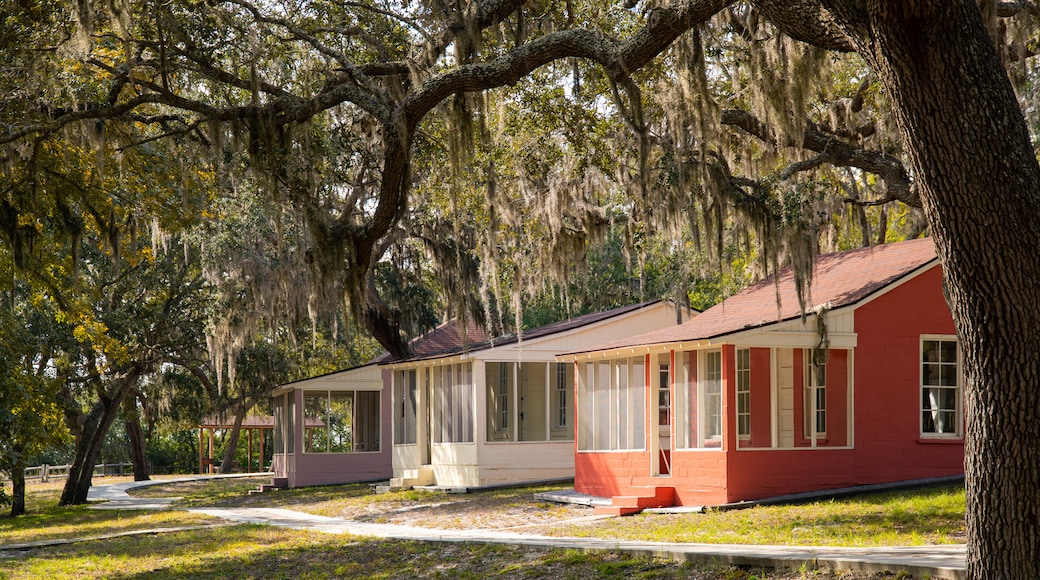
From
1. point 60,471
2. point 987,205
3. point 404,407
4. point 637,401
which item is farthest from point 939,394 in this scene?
point 60,471

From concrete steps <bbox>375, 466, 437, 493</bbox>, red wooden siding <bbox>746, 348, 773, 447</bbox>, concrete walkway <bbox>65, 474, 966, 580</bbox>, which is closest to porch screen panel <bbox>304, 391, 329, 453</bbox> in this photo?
concrete steps <bbox>375, 466, 437, 493</bbox>

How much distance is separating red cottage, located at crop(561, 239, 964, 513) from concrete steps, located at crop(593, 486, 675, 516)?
0.02 m

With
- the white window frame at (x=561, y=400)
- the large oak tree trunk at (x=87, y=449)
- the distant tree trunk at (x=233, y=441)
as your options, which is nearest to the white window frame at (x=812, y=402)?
the white window frame at (x=561, y=400)

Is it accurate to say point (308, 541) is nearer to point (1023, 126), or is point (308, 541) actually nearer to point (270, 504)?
point (270, 504)

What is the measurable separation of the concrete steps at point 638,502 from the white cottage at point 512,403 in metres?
6.23

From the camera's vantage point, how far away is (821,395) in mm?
17125

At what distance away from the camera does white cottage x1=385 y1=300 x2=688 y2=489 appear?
2338 cm

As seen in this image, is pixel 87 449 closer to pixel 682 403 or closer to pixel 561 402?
pixel 561 402

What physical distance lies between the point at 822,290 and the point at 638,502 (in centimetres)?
456

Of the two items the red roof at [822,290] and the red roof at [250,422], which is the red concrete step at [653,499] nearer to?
the red roof at [822,290]

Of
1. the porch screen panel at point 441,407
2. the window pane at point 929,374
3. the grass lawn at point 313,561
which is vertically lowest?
the grass lawn at point 313,561

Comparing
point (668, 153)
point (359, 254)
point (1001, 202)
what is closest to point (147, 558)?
point (359, 254)

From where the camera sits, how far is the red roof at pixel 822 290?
16891 millimetres

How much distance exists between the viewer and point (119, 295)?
91.1 ft
